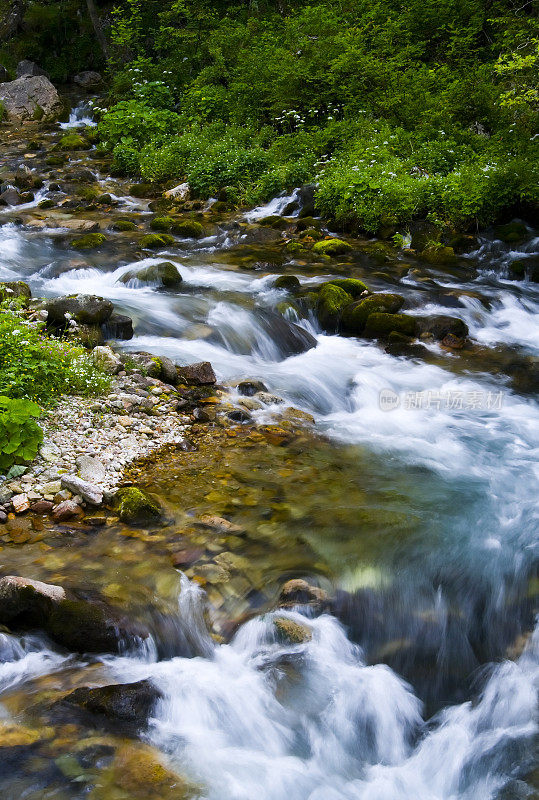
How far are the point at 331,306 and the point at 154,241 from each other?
4.67m

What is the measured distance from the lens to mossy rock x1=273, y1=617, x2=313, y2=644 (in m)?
4.02

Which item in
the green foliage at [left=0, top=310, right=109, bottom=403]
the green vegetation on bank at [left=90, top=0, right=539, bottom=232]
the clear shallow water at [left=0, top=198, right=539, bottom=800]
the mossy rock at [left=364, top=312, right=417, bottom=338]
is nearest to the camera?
the clear shallow water at [left=0, top=198, right=539, bottom=800]

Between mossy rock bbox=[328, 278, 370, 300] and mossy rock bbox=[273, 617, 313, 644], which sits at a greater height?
mossy rock bbox=[328, 278, 370, 300]

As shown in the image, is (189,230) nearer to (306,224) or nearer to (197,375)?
(306,224)

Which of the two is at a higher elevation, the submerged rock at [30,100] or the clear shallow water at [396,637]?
the submerged rock at [30,100]

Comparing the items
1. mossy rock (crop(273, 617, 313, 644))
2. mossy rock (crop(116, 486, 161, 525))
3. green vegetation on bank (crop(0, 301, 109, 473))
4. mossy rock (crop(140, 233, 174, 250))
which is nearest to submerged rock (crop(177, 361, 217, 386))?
green vegetation on bank (crop(0, 301, 109, 473))

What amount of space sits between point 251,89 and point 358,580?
17.8 metres

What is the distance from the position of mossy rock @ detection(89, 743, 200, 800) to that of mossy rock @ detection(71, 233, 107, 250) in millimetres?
10297

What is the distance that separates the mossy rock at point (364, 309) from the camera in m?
9.11

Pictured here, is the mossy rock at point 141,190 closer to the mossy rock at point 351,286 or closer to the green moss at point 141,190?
the green moss at point 141,190

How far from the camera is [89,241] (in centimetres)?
1196

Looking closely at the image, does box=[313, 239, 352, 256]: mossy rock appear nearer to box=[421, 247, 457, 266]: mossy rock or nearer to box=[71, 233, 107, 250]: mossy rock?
box=[421, 247, 457, 266]: mossy rock

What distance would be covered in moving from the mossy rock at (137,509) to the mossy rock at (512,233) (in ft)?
32.4

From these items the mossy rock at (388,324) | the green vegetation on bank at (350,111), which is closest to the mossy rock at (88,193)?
the green vegetation on bank at (350,111)
